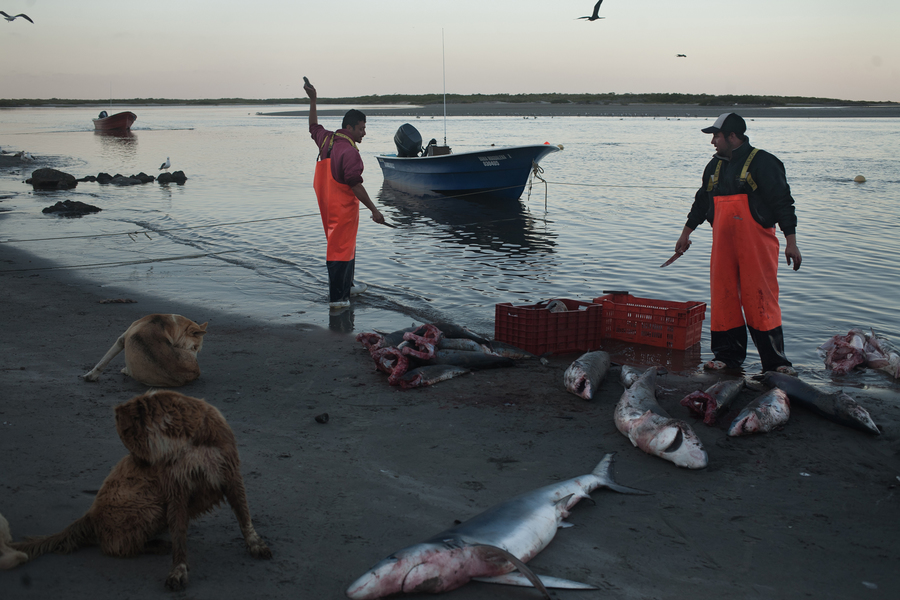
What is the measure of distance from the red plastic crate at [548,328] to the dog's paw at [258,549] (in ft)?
12.5

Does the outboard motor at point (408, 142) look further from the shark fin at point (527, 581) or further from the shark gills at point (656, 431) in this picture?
the shark fin at point (527, 581)

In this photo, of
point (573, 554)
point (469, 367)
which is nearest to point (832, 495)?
point (573, 554)

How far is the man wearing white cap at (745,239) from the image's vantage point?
18.8ft

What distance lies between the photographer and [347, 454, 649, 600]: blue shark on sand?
281cm

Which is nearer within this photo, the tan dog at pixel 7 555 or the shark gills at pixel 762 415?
the tan dog at pixel 7 555

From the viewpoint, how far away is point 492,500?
3.79 m

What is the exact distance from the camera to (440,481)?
4.01 metres

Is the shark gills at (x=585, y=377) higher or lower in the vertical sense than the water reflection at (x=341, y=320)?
higher

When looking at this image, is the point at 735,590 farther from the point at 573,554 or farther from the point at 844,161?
the point at 844,161

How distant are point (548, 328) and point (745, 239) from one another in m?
1.95

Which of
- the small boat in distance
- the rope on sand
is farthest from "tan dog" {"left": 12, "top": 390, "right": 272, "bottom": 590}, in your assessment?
the small boat in distance

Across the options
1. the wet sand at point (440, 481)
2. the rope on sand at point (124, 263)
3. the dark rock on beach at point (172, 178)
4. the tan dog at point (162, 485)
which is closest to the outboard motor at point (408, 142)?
the dark rock on beach at point (172, 178)

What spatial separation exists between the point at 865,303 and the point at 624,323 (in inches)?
163

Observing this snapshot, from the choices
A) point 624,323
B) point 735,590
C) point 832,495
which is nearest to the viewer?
point 735,590
